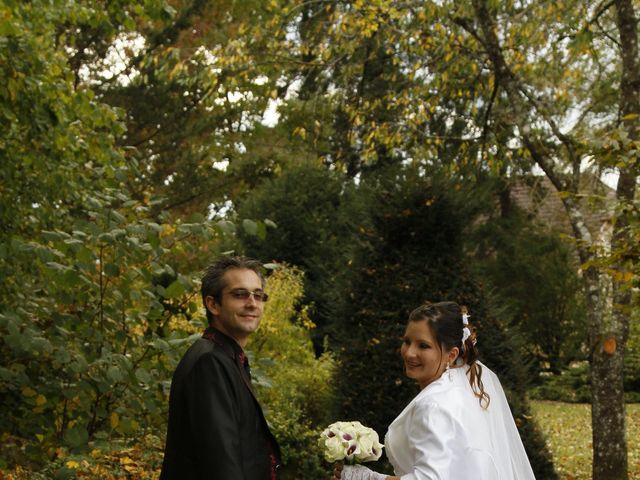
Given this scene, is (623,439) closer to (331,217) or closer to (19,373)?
(19,373)

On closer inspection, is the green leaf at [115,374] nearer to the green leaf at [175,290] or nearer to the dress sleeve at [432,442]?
the green leaf at [175,290]

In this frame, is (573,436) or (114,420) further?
(573,436)

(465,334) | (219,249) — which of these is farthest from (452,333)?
(219,249)

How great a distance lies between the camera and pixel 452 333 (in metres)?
3.62

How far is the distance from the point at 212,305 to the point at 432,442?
3.43ft

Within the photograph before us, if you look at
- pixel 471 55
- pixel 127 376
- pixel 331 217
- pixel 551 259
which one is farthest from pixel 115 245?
pixel 551 259

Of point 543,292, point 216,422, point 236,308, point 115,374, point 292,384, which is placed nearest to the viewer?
point 216,422

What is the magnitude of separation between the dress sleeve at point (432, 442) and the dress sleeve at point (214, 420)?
69 cm

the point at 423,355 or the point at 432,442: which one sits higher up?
the point at 423,355

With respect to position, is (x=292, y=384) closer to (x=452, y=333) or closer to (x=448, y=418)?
(x=452, y=333)

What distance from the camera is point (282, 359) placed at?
39.3 feet

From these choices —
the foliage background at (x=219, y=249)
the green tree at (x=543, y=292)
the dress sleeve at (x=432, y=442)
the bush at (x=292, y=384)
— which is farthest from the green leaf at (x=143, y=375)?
the green tree at (x=543, y=292)

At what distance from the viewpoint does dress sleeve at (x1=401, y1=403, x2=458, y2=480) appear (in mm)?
3178

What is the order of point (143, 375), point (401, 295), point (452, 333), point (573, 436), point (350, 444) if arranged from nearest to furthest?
1. point (350, 444)
2. point (452, 333)
3. point (143, 375)
4. point (401, 295)
5. point (573, 436)
